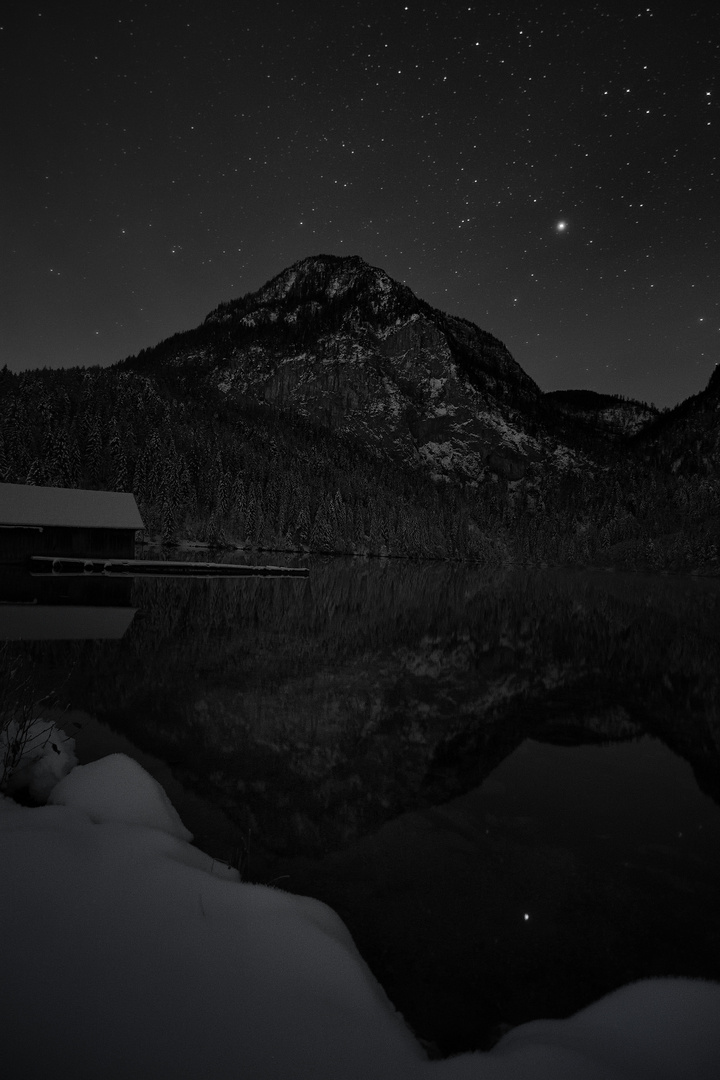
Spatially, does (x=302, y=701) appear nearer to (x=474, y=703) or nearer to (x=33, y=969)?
(x=474, y=703)

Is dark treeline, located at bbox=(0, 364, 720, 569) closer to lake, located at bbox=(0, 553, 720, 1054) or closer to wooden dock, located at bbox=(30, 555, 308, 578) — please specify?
wooden dock, located at bbox=(30, 555, 308, 578)

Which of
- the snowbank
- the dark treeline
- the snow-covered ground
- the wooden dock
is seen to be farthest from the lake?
the dark treeline

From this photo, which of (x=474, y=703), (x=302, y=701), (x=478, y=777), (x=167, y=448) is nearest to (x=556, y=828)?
(x=478, y=777)

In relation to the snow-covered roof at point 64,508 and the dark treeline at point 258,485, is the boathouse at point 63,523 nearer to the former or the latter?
the snow-covered roof at point 64,508

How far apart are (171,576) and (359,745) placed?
33.8 metres

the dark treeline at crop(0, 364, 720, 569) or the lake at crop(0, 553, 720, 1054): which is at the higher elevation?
the dark treeline at crop(0, 364, 720, 569)

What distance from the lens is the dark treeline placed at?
9194 cm

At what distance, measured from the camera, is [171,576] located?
1591 inches

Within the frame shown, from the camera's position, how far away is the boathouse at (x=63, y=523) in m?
40.8

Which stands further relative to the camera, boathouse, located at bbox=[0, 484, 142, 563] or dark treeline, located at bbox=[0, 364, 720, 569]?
dark treeline, located at bbox=[0, 364, 720, 569]

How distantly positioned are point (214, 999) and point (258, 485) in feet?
378

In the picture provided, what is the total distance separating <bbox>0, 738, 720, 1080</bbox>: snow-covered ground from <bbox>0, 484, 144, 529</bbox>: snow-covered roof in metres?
42.7

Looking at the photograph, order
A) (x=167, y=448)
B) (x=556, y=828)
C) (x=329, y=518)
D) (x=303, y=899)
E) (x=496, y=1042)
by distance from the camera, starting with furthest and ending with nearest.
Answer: (x=329, y=518) < (x=167, y=448) < (x=556, y=828) < (x=303, y=899) < (x=496, y=1042)

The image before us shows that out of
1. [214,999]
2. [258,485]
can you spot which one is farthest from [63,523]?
[258,485]
